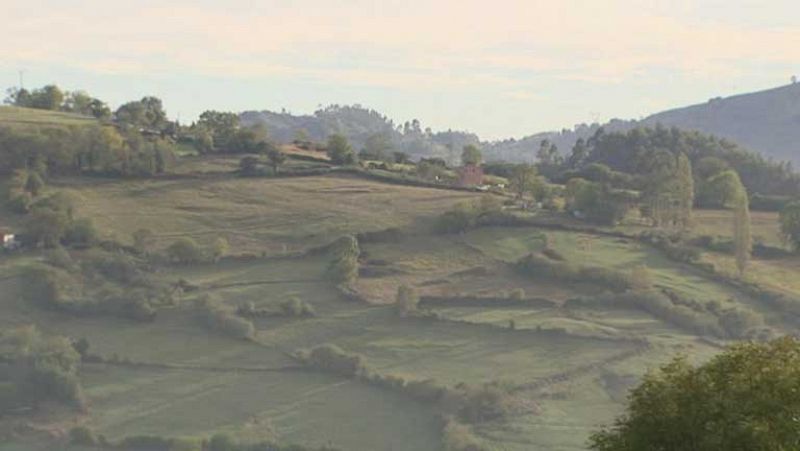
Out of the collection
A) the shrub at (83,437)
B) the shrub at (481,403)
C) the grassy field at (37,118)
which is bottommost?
the shrub at (83,437)

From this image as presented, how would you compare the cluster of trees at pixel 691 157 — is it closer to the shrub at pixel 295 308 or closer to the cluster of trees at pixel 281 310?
the shrub at pixel 295 308

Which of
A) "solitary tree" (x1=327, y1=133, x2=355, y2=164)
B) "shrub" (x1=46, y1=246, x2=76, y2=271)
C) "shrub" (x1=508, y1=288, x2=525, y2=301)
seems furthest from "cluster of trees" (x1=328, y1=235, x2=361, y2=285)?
"solitary tree" (x1=327, y1=133, x2=355, y2=164)

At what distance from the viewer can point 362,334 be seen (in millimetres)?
58469

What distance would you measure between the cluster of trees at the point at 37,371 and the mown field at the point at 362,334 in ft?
3.31

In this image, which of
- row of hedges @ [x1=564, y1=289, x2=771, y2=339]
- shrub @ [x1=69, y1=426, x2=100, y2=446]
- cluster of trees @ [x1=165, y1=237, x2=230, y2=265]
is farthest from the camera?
cluster of trees @ [x1=165, y1=237, x2=230, y2=265]

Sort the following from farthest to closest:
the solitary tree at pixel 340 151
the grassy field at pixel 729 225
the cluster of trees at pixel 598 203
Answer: the solitary tree at pixel 340 151 → the cluster of trees at pixel 598 203 → the grassy field at pixel 729 225

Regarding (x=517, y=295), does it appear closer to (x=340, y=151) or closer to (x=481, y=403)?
(x=481, y=403)

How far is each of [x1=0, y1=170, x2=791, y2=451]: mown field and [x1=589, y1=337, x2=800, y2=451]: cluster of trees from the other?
1210 inches

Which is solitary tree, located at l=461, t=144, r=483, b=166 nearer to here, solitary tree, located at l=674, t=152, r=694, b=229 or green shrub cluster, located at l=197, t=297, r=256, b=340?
solitary tree, located at l=674, t=152, r=694, b=229

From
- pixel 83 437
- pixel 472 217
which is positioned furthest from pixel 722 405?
pixel 472 217

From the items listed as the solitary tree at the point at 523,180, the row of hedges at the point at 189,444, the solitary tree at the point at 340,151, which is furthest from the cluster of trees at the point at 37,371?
the solitary tree at the point at 340,151

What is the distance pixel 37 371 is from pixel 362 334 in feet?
51.1

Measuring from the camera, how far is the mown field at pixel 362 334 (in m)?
49.6

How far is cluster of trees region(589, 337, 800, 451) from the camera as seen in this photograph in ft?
46.2
